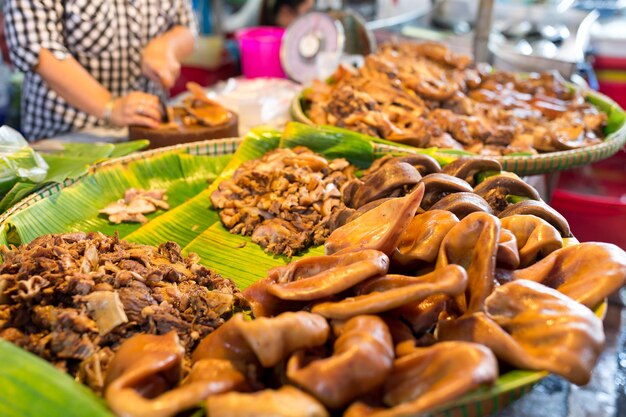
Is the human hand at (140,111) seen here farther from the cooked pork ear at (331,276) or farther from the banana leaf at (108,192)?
the cooked pork ear at (331,276)

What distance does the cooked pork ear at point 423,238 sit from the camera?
5.68ft

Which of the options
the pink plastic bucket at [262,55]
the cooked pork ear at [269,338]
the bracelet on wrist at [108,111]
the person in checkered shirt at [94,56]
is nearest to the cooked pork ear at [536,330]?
the cooked pork ear at [269,338]

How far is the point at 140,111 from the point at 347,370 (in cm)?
249

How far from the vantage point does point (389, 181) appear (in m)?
2.26

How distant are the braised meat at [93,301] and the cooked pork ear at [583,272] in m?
0.97

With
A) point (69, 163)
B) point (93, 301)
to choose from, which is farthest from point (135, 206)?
point (93, 301)

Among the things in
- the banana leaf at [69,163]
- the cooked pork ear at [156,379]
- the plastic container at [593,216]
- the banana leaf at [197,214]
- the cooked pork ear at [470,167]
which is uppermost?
the cooked pork ear at [470,167]

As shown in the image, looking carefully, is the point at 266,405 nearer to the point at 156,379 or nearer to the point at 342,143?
the point at 156,379

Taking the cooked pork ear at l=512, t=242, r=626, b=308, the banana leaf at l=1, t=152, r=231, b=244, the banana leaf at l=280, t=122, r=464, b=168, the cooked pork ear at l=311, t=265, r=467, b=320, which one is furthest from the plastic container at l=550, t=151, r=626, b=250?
the cooked pork ear at l=311, t=265, r=467, b=320

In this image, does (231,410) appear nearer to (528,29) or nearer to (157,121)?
(157,121)

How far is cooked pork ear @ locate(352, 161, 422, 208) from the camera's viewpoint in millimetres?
2232

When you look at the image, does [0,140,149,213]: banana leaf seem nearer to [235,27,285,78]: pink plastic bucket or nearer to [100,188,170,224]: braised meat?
[100,188,170,224]: braised meat

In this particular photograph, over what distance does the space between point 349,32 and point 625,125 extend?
241cm

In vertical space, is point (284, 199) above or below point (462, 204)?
below
